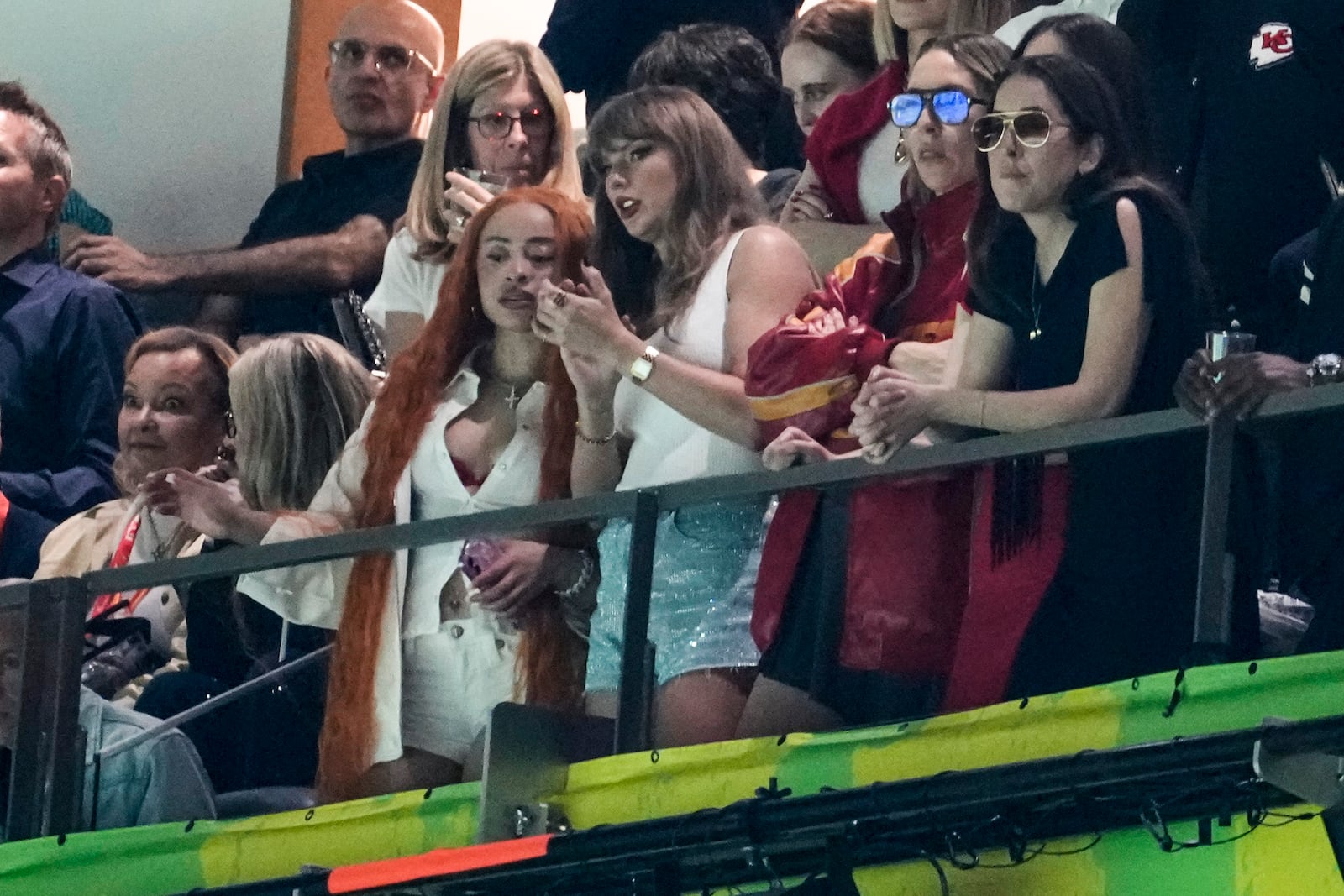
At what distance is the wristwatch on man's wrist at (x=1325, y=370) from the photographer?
3496mm

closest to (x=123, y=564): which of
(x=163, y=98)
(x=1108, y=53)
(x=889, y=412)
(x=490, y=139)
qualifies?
(x=490, y=139)

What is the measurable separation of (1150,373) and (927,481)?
13.0 inches

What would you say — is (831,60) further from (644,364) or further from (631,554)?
(631,554)

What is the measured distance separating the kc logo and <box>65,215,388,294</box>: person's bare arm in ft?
7.16

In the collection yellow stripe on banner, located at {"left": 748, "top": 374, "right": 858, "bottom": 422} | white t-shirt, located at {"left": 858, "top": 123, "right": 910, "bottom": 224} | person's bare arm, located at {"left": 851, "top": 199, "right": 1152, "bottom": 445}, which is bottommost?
yellow stripe on banner, located at {"left": 748, "top": 374, "right": 858, "bottom": 422}

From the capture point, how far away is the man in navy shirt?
222 inches

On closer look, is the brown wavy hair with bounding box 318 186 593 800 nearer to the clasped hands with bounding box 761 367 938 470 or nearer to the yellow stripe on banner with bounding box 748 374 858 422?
the yellow stripe on banner with bounding box 748 374 858 422

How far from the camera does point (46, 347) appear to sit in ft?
19.3

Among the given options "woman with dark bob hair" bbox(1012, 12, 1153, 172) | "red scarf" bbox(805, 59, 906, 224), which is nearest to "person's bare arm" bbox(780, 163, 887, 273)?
"red scarf" bbox(805, 59, 906, 224)

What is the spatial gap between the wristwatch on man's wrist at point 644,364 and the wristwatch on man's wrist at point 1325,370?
1054mm

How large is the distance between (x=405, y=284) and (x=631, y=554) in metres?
1.37

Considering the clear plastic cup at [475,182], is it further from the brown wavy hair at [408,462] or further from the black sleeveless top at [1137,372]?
the black sleeveless top at [1137,372]

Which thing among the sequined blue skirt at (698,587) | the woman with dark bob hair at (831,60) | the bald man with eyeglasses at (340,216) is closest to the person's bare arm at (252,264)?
the bald man with eyeglasses at (340,216)

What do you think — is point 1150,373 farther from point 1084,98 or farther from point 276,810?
point 276,810
